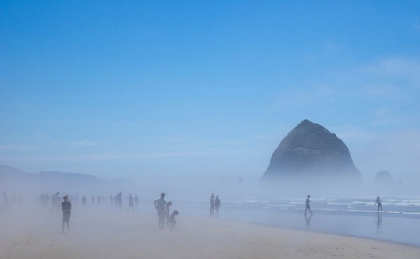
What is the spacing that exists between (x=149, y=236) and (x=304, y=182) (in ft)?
403

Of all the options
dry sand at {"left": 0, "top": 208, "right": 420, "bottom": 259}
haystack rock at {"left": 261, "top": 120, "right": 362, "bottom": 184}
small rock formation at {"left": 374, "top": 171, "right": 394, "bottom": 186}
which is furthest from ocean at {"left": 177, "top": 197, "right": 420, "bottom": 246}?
small rock formation at {"left": 374, "top": 171, "right": 394, "bottom": 186}

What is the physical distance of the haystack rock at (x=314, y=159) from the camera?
13400 cm

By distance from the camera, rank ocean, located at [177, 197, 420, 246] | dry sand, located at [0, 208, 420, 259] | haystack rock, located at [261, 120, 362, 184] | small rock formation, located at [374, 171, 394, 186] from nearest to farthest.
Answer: dry sand, located at [0, 208, 420, 259]
ocean, located at [177, 197, 420, 246]
haystack rock, located at [261, 120, 362, 184]
small rock formation, located at [374, 171, 394, 186]

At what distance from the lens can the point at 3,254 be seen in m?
12.7

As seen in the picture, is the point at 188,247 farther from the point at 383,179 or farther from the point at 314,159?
the point at 383,179

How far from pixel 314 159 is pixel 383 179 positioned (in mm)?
53475

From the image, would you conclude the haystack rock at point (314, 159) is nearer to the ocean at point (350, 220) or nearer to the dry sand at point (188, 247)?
the ocean at point (350, 220)

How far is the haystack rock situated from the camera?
134000mm

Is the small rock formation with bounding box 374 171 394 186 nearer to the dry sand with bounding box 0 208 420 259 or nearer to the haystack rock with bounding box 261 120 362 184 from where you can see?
the haystack rock with bounding box 261 120 362 184

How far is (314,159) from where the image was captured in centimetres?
13475

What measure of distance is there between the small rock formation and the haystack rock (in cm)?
3614

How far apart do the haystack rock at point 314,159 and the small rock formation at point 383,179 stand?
36143mm

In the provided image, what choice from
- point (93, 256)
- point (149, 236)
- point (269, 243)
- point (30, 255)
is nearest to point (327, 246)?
point (269, 243)

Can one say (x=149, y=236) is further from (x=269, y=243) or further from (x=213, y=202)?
(x=213, y=202)
